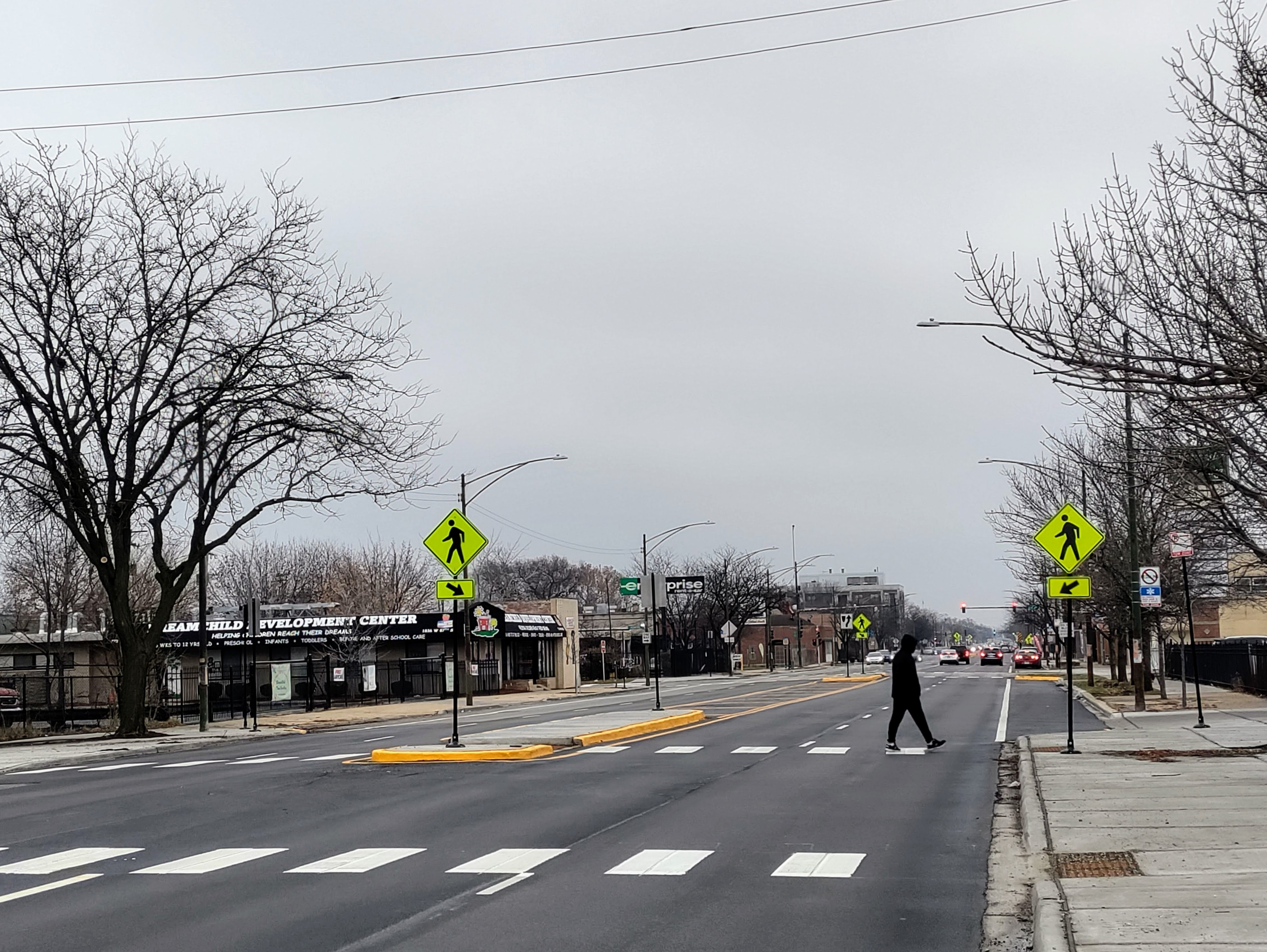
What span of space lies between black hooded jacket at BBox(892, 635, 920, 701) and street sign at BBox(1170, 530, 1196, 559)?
516cm

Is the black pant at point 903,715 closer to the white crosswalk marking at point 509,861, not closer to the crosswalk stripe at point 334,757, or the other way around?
the crosswalk stripe at point 334,757

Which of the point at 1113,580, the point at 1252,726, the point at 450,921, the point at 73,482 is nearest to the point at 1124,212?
the point at 450,921

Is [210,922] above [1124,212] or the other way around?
the other way around

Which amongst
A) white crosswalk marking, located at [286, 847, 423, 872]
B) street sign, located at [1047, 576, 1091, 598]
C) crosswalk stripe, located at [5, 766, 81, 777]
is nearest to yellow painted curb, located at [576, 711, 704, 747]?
street sign, located at [1047, 576, 1091, 598]

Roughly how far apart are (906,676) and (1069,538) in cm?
356

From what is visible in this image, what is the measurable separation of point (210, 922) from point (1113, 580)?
3437 centimetres

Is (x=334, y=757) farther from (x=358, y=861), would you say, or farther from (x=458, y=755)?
(x=358, y=861)

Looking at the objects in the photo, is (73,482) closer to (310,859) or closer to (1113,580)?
(310,859)

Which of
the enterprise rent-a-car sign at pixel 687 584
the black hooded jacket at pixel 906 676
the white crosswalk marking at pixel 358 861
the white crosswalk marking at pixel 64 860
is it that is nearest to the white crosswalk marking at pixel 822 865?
the white crosswalk marking at pixel 358 861

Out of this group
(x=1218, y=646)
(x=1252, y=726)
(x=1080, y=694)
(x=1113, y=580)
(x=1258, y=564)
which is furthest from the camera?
(x=1218, y=646)

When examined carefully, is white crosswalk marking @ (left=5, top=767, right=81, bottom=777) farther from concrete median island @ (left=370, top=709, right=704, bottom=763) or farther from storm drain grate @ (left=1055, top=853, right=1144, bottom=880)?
storm drain grate @ (left=1055, top=853, right=1144, bottom=880)

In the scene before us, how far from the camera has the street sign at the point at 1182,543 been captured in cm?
2270

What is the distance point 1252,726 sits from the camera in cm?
2314

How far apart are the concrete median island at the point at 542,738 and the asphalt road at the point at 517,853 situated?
2.74ft
